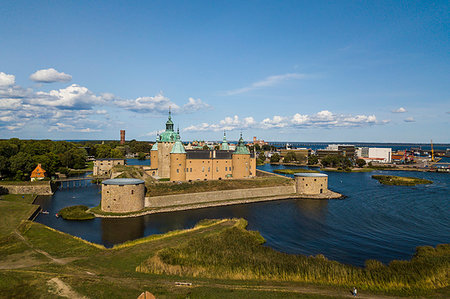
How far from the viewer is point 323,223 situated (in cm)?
3866

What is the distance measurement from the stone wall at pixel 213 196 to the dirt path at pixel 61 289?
25.3m

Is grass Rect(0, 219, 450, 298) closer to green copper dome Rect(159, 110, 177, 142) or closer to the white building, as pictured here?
green copper dome Rect(159, 110, 177, 142)

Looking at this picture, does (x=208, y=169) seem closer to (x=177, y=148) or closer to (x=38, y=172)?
(x=177, y=148)

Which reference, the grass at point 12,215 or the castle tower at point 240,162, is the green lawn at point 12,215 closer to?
the grass at point 12,215

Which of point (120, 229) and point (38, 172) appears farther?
point (38, 172)

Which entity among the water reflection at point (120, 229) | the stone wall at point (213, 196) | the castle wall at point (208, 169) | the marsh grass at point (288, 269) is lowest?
the water reflection at point (120, 229)

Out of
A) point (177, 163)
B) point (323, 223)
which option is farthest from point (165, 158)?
point (323, 223)

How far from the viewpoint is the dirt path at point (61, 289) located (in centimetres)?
1533

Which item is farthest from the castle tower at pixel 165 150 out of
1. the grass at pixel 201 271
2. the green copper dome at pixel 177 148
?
the grass at pixel 201 271

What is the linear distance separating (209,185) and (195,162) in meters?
7.26

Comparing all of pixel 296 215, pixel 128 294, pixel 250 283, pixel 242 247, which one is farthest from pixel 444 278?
pixel 296 215

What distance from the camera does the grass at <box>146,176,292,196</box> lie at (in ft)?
147

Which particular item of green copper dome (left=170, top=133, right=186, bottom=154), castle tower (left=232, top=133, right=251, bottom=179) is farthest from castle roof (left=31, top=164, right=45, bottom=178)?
castle tower (left=232, top=133, right=251, bottom=179)

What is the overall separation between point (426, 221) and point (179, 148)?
42040mm
